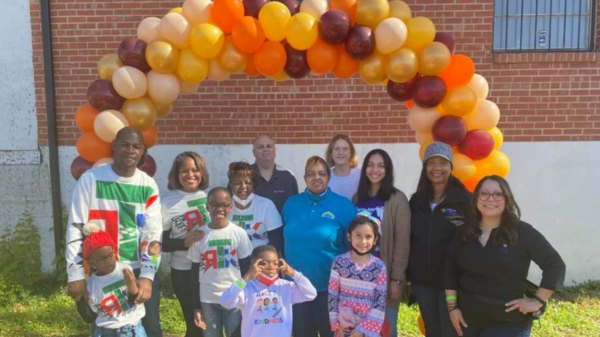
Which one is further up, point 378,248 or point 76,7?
point 76,7

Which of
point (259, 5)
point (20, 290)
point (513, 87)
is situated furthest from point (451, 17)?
point (20, 290)

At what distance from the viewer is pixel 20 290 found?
16.4ft

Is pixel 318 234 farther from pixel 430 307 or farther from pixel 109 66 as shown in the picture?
pixel 109 66

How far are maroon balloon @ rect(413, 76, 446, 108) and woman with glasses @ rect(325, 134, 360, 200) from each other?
0.64 metres

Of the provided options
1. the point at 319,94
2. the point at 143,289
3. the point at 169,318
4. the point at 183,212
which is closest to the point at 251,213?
the point at 183,212

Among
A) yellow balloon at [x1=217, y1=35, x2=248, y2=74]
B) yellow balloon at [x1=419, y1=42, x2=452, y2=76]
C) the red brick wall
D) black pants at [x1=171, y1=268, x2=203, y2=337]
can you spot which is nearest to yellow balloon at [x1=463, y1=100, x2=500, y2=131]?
yellow balloon at [x1=419, y1=42, x2=452, y2=76]

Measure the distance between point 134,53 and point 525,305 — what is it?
317 cm

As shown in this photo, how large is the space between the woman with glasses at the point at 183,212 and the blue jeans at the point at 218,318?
28 centimetres

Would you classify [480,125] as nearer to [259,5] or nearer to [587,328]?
[259,5]

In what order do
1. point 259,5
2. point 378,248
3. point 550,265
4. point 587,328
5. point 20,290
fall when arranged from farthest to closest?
point 20,290, point 587,328, point 259,5, point 378,248, point 550,265

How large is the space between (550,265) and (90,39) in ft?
16.5

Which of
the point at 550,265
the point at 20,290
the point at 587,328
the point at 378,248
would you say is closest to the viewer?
the point at 550,265

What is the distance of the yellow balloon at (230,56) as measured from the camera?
354cm

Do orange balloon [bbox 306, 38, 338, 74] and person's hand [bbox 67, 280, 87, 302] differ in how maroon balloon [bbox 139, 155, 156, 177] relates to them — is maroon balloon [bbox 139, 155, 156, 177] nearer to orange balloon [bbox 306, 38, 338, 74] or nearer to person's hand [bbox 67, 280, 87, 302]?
person's hand [bbox 67, 280, 87, 302]
